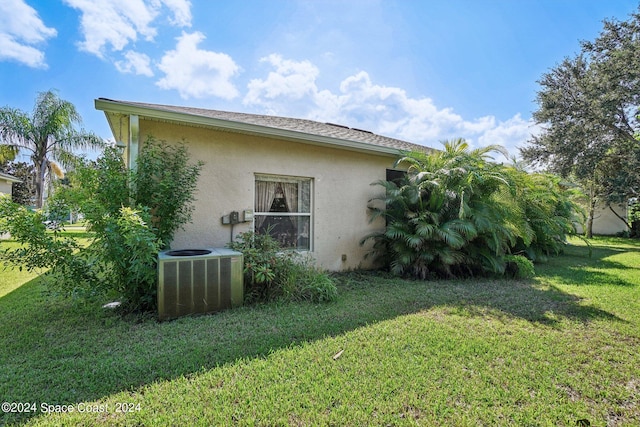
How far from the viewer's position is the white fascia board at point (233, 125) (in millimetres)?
4258

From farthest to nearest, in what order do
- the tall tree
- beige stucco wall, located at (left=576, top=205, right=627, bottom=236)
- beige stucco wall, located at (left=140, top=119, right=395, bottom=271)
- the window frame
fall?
beige stucco wall, located at (left=576, top=205, right=627, bottom=236), the tall tree, the window frame, beige stucco wall, located at (left=140, top=119, right=395, bottom=271)

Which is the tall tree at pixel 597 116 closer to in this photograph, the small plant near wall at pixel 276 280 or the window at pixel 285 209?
the window at pixel 285 209

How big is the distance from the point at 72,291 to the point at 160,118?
2.60 meters

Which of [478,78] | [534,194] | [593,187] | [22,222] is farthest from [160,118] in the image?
[593,187]

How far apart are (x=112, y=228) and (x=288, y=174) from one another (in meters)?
3.16

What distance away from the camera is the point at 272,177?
590cm

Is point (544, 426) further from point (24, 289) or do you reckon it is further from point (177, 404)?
point (24, 289)

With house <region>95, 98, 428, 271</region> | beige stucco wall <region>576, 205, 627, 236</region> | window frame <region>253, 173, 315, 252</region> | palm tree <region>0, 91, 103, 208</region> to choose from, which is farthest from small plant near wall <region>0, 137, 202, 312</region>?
beige stucco wall <region>576, 205, 627, 236</region>

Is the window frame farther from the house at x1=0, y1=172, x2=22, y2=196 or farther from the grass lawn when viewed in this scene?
the house at x1=0, y1=172, x2=22, y2=196

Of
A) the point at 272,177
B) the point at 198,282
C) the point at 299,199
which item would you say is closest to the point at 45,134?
the point at 272,177

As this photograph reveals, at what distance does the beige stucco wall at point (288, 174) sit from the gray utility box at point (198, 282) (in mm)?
1194

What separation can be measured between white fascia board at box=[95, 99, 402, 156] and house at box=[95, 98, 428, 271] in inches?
0.5

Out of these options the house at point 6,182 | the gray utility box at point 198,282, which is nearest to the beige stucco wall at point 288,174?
the gray utility box at point 198,282

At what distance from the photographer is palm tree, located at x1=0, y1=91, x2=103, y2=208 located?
13703 millimetres
